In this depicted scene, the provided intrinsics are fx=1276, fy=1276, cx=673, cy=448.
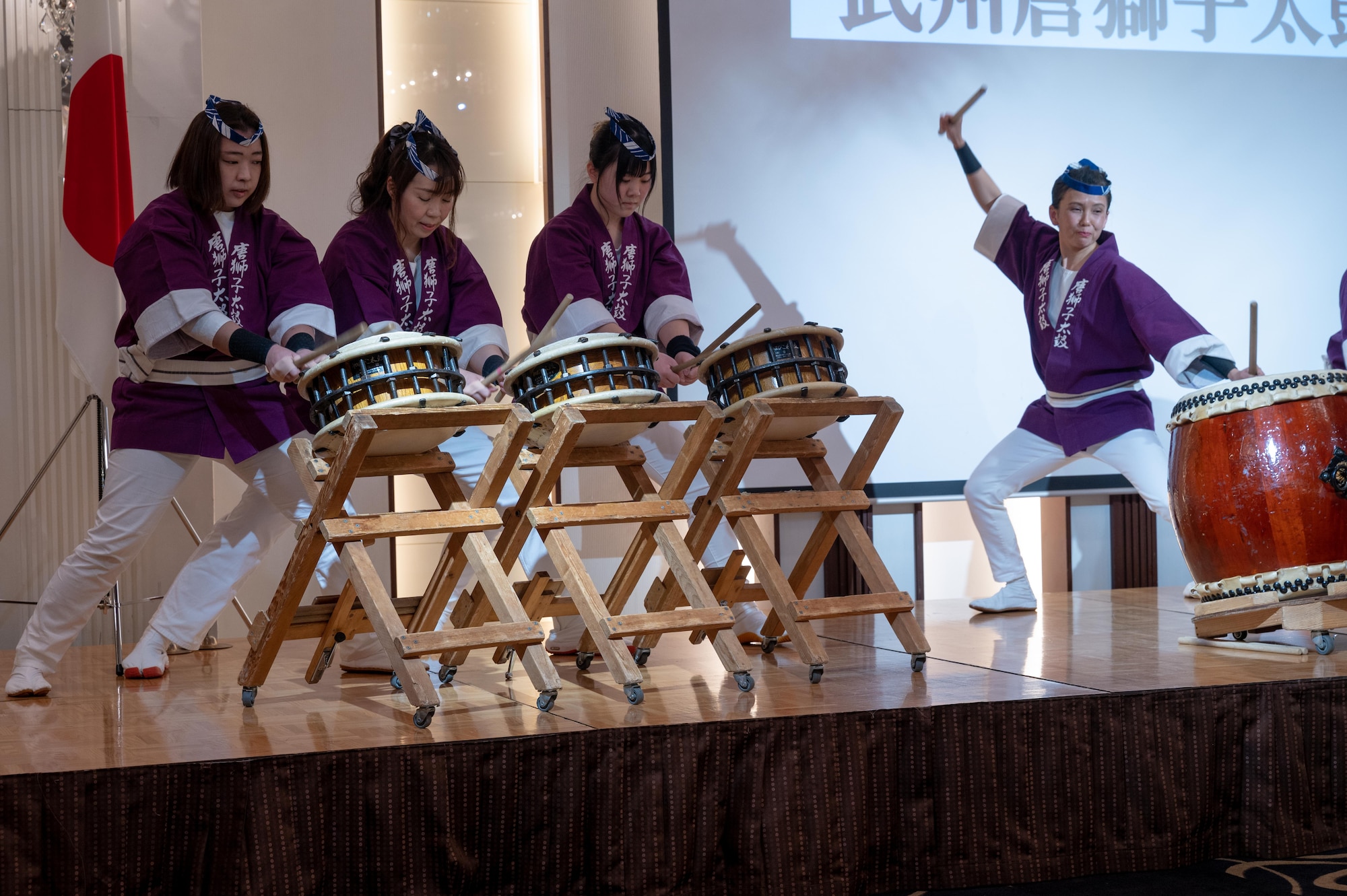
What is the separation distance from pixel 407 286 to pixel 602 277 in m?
0.53

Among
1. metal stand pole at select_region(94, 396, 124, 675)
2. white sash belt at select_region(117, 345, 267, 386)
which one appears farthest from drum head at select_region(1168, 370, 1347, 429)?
metal stand pole at select_region(94, 396, 124, 675)

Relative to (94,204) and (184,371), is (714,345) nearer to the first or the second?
(184,371)

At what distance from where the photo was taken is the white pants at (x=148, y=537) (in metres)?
2.71

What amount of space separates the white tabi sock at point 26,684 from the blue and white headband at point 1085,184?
3.02 meters

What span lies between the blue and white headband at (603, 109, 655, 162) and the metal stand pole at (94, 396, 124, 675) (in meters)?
1.44

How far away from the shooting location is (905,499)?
14.1 ft

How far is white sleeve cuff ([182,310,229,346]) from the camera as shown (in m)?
2.63

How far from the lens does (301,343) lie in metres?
2.62

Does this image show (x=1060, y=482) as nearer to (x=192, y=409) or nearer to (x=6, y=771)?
(x=192, y=409)

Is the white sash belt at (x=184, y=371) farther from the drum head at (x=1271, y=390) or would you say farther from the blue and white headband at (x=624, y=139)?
the drum head at (x=1271, y=390)

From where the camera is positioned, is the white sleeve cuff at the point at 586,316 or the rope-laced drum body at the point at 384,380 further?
the white sleeve cuff at the point at 586,316

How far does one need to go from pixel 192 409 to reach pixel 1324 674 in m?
2.36

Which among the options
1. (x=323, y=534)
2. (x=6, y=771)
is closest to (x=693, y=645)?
(x=323, y=534)

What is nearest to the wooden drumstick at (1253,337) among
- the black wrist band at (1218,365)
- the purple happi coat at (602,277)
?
the black wrist band at (1218,365)
